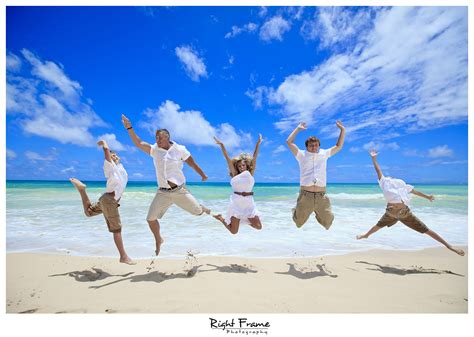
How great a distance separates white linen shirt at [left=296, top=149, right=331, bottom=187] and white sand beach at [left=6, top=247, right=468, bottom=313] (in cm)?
140

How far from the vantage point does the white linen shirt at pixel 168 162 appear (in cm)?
474

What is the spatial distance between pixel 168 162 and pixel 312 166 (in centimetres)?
217

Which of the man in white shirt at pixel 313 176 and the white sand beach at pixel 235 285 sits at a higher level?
the man in white shirt at pixel 313 176

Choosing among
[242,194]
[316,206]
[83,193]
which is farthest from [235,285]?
[83,193]

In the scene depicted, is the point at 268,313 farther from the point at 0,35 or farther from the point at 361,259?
the point at 0,35

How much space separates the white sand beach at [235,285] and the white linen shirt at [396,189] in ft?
3.72

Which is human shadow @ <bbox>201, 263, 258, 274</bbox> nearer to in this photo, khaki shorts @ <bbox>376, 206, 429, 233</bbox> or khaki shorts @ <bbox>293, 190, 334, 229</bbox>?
khaki shorts @ <bbox>293, 190, 334, 229</bbox>

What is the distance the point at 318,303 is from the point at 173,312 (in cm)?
175

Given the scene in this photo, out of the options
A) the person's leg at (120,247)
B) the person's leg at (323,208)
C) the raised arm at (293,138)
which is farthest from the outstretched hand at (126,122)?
the person's leg at (323,208)

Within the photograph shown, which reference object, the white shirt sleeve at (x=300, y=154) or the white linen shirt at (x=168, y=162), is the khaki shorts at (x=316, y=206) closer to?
the white shirt sleeve at (x=300, y=154)

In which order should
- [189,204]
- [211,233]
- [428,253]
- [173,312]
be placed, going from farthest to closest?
[211,233]
[428,253]
[189,204]
[173,312]

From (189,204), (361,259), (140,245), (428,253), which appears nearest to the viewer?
(189,204)

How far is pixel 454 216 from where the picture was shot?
10945 mm

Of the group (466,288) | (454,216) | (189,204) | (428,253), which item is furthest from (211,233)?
(454,216)
